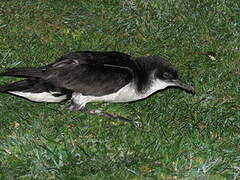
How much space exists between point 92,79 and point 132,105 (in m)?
1.37

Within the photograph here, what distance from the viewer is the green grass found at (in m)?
8.20

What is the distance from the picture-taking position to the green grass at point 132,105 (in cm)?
820

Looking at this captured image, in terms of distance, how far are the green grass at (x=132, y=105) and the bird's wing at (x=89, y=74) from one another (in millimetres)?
630

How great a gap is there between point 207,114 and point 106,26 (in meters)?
3.54

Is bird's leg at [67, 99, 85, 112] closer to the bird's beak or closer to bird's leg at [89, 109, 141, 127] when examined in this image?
bird's leg at [89, 109, 141, 127]

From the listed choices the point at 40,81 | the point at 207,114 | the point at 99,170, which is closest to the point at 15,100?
the point at 40,81

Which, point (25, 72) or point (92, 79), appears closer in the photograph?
point (25, 72)

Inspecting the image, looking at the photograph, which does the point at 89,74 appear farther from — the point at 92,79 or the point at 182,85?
the point at 182,85

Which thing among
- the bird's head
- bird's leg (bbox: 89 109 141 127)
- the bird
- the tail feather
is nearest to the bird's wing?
the bird

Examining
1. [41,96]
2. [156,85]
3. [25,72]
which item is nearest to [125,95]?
[156,85]

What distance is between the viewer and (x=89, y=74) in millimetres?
8961

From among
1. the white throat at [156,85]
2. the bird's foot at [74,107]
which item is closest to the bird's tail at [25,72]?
the bird's foot at [74,107]

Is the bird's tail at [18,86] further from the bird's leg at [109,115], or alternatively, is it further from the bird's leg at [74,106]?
the bird's leg at [109,115]

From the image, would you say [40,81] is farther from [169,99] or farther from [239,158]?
[239,158]
